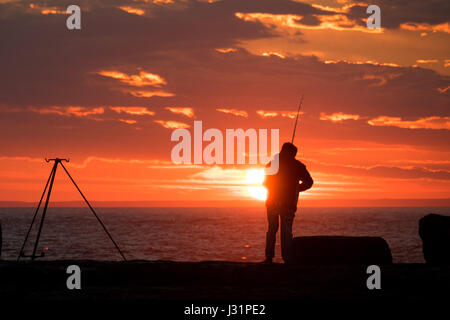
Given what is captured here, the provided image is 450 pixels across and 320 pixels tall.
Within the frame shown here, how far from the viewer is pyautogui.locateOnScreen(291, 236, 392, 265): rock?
9398mm

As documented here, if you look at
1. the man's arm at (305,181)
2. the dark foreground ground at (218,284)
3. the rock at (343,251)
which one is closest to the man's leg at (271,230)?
the man's arm at (305,181)

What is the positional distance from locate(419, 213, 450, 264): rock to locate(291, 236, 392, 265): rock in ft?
5.59

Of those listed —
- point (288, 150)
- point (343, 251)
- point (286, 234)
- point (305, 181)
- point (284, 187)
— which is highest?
point (288, 150)

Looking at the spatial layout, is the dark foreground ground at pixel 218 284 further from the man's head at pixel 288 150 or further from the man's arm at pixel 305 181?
the man's head at pixel 288 150

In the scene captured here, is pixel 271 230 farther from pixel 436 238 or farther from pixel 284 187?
pixel 436 238

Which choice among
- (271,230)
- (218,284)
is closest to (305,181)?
(271,230)

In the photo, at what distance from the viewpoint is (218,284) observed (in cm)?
732

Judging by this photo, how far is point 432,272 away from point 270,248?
458cm

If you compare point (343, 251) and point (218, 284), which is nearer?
point (218, 284)

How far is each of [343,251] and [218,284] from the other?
9.18 feet

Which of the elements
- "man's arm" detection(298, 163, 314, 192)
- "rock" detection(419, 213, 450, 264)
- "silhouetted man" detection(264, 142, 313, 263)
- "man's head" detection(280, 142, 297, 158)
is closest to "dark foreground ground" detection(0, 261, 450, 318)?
"rock" detection(419, 213, 450, 264)

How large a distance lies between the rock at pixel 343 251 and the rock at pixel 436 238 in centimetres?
170

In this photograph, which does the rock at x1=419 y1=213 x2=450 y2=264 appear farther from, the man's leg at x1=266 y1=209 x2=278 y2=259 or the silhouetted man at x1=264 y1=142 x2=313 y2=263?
the man's leg at x1=266 y1=209 x2=278 y2=259
